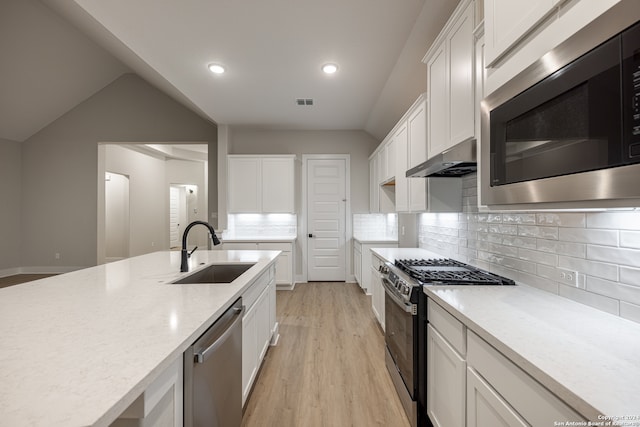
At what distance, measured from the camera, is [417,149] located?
255 centimetres

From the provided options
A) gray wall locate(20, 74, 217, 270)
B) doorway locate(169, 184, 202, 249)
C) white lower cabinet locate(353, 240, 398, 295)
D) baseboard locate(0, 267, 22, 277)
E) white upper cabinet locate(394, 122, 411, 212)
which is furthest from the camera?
doorway locate(169, 184, 202, 249)

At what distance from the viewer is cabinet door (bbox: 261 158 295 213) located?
16.3ft

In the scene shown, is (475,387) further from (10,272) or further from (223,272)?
(10,272)

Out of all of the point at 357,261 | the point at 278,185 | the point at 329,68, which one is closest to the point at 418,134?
the point at 329,68

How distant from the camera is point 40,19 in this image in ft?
13.2

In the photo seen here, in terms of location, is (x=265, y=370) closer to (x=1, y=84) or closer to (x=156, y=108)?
(x=156, y=108)

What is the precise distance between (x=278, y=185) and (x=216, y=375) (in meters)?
3.96

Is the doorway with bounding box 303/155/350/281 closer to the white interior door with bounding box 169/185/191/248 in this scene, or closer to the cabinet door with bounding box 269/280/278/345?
the cabinet door with bounding box 269/280/278/345

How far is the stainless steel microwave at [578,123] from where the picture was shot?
609 mm

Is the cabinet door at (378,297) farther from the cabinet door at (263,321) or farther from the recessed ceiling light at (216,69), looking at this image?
the recessed ceiling light at (216,69)

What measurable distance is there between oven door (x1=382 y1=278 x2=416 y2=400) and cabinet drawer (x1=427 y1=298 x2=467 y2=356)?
5.1 inches

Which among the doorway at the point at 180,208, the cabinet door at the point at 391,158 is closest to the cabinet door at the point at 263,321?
the cabinet door at the point at 391,158

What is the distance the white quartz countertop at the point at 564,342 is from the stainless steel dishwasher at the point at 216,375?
1.07m

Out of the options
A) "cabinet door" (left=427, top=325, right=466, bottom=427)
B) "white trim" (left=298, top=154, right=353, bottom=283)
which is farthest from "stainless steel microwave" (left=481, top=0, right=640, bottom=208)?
"white trim" (left=298, top=154, right=353, bottom=283)
